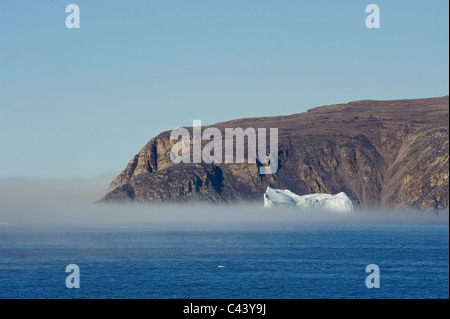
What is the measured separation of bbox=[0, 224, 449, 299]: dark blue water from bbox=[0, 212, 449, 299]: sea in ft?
0.48

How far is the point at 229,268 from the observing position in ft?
390

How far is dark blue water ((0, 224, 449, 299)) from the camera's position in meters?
95.6

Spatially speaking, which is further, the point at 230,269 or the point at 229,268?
the point at 229,268

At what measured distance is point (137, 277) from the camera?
109 m

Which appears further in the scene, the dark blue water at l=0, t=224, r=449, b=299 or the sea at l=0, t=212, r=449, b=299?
the dark blue water at l=0, t=224, r=449, b=299

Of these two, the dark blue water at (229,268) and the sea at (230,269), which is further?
the dark blue water at (229,268)

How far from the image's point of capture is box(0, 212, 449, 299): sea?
3740 inches

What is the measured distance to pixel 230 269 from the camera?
118 meters

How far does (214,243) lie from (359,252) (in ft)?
133

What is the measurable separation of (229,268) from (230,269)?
132 centimetres

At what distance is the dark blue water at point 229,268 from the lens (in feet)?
314

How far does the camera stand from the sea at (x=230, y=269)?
95000 millimetres

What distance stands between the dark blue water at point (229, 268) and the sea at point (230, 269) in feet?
0.48
